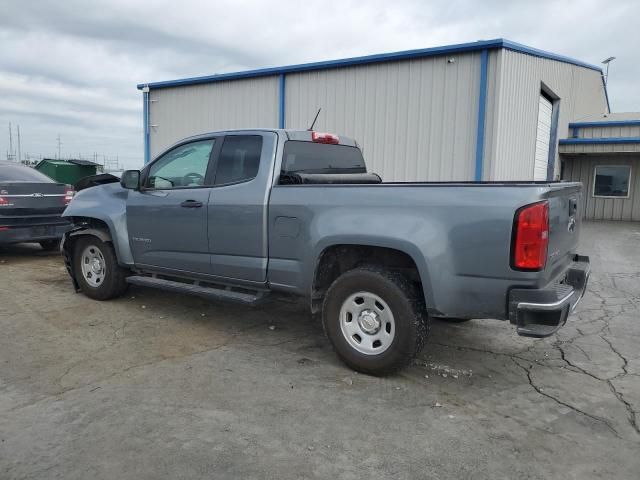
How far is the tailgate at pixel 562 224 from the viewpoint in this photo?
356cm

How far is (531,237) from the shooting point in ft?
11.0

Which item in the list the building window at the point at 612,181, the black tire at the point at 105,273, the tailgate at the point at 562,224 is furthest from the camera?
the building window at the point at 612,181

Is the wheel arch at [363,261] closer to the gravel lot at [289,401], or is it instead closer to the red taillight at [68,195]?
the gravel lot at [289,401]

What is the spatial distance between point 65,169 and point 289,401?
48.4 feet

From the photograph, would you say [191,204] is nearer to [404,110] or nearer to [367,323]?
[367,323]

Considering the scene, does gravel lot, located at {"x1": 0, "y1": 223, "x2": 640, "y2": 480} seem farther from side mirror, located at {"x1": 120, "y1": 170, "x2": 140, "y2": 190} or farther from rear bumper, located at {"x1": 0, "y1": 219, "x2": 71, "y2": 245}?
rear bumper, located at {"x1": 0, "y1": 219, "x2": 71, "y2": 245}

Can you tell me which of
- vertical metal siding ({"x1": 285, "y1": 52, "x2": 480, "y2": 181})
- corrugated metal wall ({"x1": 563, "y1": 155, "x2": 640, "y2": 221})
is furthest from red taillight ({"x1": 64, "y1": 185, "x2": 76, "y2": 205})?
corrugated metal wall ({"x1": 563, "y1": 155, "x2": 640, "y2": 221})

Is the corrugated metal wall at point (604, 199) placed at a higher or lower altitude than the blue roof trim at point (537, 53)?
lower

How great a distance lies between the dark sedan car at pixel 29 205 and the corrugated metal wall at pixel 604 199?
16.7 metres

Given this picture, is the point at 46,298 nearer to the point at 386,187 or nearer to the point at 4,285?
the point at 4,285

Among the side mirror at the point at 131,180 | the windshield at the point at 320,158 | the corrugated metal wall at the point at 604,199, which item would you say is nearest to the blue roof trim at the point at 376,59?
the corrugated metal wall at the point at 604,199

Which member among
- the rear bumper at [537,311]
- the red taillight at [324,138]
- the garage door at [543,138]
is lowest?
the rear bumper at [537,311]

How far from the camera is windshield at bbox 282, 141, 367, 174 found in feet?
15.9

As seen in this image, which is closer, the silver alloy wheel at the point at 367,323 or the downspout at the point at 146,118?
the silver alloy wheel at the point at 367,323
